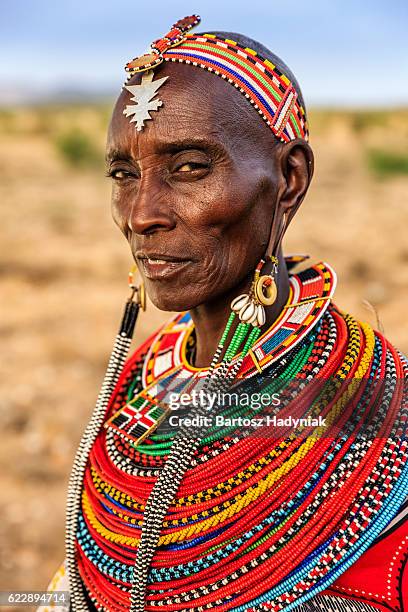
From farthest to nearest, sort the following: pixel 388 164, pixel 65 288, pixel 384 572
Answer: pixel 388 164, pixel 65 288, pixel 384 572

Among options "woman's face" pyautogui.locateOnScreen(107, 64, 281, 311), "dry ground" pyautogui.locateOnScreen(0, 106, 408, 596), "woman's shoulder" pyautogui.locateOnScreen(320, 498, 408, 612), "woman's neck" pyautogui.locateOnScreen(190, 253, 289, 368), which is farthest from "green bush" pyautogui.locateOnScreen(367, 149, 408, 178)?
"woman's shoulder" pyautogui.locateOnScreen(320, 498, 408, 612)

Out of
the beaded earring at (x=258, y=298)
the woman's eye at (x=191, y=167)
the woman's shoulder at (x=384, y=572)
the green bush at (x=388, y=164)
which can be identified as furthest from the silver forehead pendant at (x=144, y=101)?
the green bush at (x=388, y=164)

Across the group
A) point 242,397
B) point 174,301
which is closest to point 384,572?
point 242,397

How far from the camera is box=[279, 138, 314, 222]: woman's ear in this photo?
1949 millimetres

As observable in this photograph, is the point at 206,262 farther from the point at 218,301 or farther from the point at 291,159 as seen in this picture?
the point at 291,159

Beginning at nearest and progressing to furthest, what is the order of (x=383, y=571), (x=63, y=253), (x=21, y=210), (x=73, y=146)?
(x=383, y=571) → (x=63, y=253) → (x=21, y=210) → (x=73, y=146)

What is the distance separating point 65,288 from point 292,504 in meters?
7.53

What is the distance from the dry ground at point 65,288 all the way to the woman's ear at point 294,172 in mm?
1958

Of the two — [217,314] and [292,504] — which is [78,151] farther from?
[292,504]

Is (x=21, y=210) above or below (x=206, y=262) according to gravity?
above

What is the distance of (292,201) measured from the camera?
1988 mm

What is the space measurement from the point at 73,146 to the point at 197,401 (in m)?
17.8

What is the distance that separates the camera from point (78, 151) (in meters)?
18.7

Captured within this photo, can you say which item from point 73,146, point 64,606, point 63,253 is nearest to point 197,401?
point 64,606
